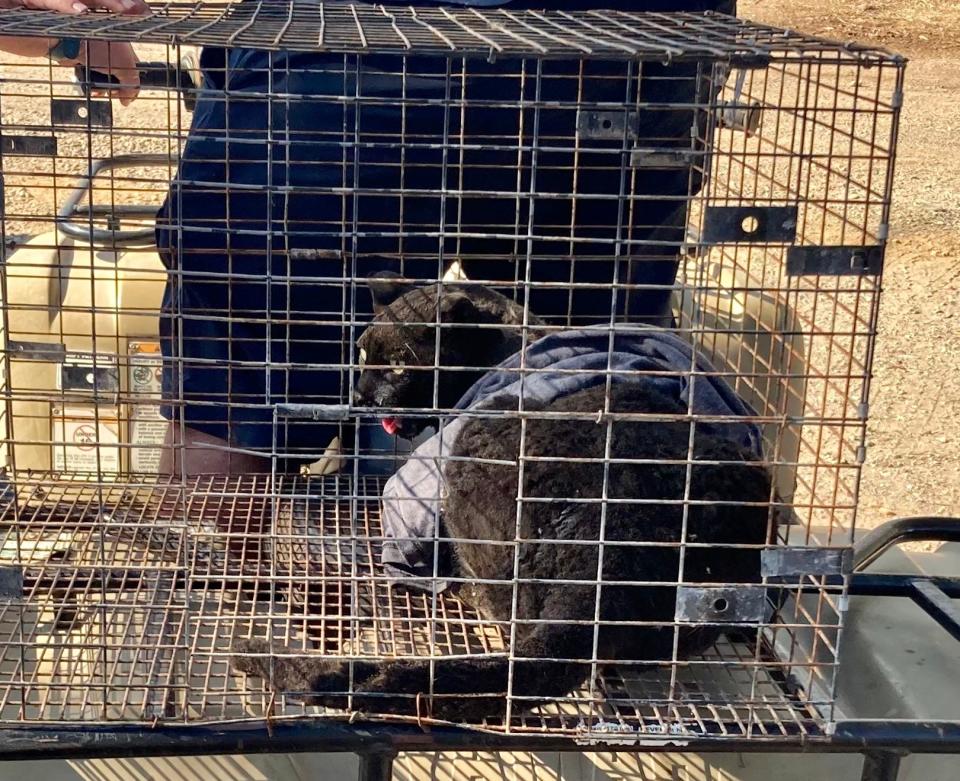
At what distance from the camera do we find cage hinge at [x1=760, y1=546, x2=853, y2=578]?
4.83 feet

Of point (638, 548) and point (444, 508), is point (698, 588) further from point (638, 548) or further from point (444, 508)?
point (444, 508)

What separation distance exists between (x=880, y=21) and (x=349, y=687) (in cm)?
1121

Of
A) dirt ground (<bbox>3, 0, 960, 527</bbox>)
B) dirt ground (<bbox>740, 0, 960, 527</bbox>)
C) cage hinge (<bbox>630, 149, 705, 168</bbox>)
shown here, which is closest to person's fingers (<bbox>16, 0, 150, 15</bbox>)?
dirt ground (<bbox>3, 0, 960, 527</bbox>)

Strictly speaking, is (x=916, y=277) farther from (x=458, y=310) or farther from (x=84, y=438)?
(x=84, y=438)

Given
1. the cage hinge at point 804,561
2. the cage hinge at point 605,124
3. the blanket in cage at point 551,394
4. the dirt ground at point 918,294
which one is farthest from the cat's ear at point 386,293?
the dirt ground at point 918,294

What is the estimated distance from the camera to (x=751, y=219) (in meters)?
1.52

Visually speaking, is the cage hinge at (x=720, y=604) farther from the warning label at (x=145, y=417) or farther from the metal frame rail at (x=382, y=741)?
the warning label at (x=145, y=417)

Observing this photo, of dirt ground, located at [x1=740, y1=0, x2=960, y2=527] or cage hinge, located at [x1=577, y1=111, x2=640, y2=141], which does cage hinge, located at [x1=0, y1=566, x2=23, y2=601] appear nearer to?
cage hinge, located at [x1=577, y1=111, x2=640, y2=141]

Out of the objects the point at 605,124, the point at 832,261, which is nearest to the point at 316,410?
the point at 605,124

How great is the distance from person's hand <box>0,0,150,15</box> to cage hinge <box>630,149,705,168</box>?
0.83 m

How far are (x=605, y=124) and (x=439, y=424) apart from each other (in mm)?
510

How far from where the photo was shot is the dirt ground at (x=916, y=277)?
4629 millimetres

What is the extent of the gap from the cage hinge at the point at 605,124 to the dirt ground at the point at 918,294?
285cm

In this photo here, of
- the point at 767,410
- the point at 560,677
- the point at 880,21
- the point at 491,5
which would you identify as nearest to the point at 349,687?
the point at 560,677
